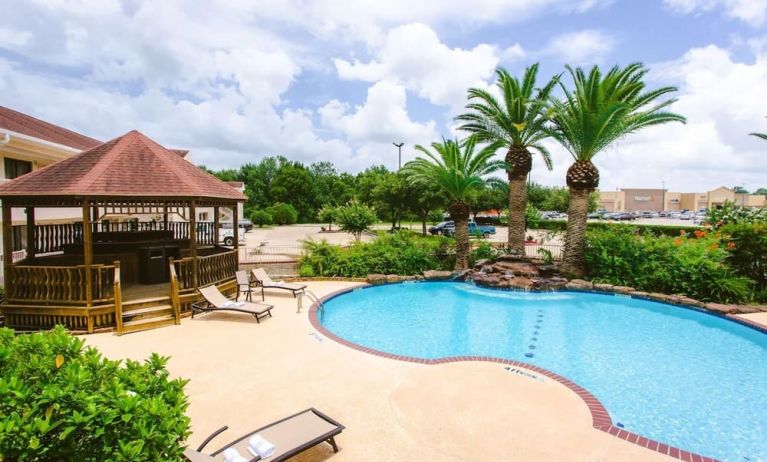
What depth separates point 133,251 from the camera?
1299cm

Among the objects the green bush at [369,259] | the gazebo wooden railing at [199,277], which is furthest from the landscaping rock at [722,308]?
the gazebo wooden railing at [199,277]

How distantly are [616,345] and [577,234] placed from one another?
784 cm

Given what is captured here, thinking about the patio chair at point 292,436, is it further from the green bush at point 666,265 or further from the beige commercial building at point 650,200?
the beige commercial building at point 650,200

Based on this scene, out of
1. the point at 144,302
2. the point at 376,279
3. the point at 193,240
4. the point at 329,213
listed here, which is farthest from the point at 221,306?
the point at 329,213

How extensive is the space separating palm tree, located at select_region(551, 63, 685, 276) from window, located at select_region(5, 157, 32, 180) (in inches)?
854

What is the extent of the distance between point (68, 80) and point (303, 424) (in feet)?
68.5

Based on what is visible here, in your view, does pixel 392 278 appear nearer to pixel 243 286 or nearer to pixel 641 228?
pixel 243 286

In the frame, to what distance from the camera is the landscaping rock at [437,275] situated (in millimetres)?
17859

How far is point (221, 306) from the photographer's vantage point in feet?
35.9

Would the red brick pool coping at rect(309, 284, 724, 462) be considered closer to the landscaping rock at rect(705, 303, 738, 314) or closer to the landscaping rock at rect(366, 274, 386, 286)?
the landscaping rock at rect(366, 274, 386, 286)

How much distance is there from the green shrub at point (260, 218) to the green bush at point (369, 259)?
3673 centimetres

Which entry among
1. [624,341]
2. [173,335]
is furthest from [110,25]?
[624,341]

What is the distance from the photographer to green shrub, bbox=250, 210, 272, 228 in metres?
52.9

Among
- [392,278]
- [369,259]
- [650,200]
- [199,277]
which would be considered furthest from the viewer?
[650,200]
